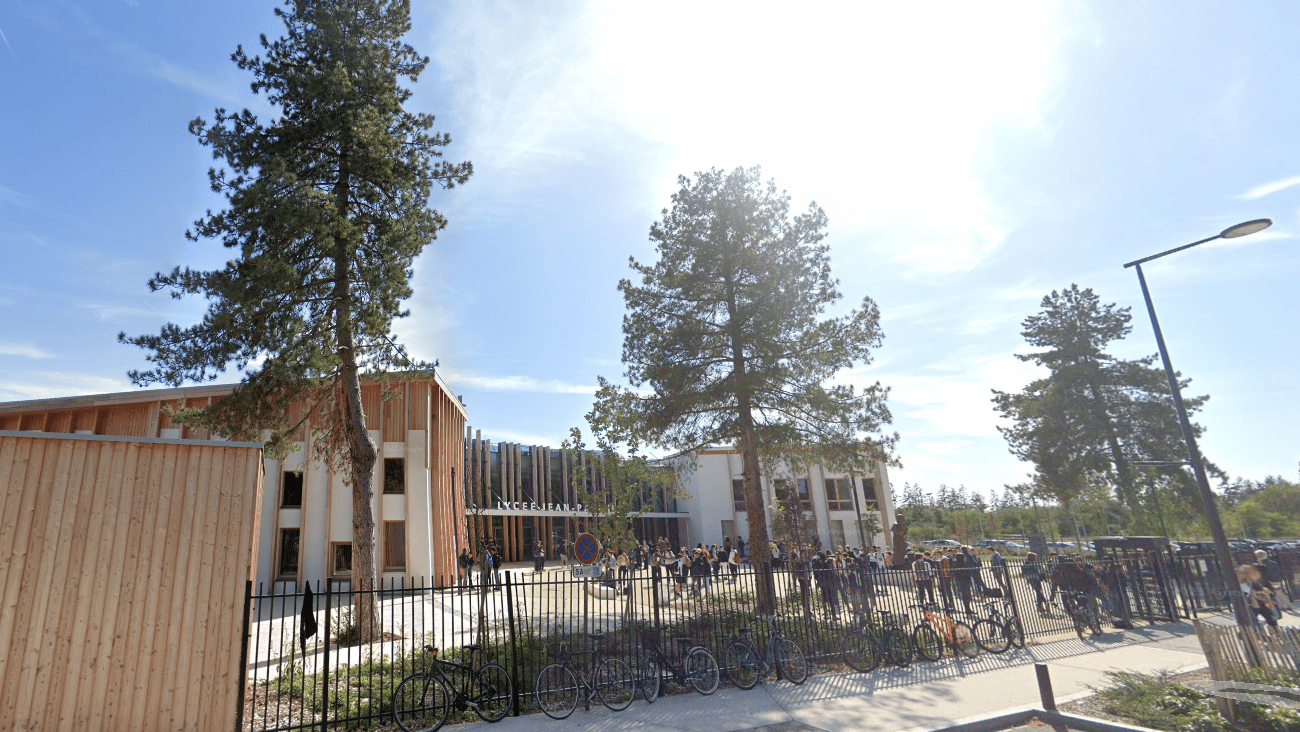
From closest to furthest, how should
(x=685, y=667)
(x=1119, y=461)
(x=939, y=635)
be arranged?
(x=685, y=667)
(x=939, y=635)
(x=1119, y=461)

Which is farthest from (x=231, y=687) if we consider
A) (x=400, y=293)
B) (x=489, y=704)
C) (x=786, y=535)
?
(x=786, y=535)

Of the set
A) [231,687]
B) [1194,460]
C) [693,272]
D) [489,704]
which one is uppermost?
[693,272]

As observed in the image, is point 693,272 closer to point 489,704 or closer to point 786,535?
point 489,704

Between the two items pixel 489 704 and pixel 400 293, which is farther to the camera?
pixel 400 293

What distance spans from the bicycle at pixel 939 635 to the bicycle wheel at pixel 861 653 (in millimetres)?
976

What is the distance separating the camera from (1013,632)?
1226 centimetres

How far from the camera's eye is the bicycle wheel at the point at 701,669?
934cm

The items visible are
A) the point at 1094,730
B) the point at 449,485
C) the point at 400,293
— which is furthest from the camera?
the point at 449,485

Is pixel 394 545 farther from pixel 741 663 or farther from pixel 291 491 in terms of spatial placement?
pixel 741 663

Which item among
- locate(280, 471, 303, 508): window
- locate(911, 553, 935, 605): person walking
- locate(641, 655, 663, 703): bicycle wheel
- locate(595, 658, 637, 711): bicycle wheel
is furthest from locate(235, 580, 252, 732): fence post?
locate(280, 471, 303, 508): window

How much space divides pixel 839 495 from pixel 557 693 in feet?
133

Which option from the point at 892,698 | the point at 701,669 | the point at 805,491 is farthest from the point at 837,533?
the point at 701,669

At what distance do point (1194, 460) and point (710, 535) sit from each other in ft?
119

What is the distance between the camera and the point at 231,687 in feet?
24.1
